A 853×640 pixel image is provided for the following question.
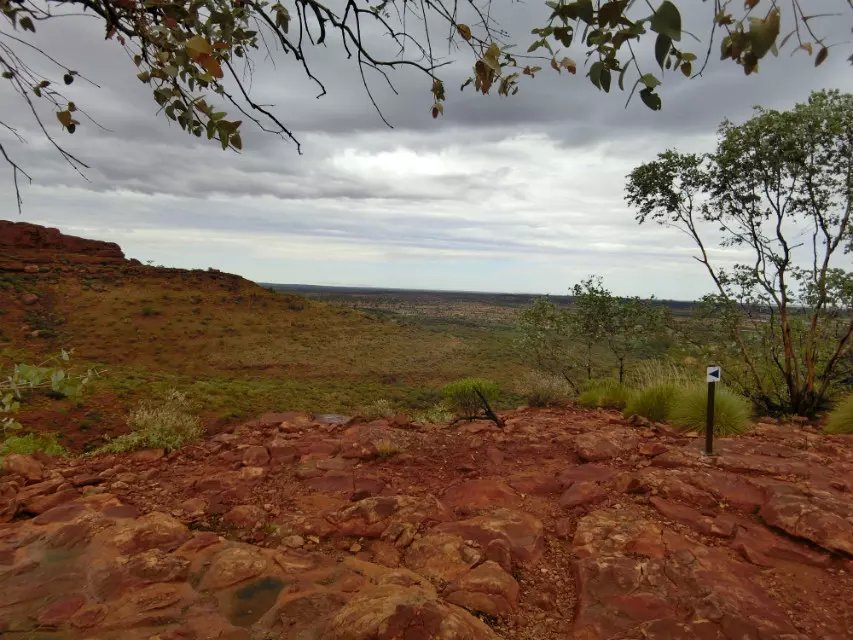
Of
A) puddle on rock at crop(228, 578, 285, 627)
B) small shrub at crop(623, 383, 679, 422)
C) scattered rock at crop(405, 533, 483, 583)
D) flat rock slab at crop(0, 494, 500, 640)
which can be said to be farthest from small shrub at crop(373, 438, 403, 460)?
small shrub at crop(623, 383, 679, 422)

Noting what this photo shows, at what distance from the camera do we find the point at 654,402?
8219mm

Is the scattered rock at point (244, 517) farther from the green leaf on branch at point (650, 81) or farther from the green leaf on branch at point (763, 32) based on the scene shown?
the green leaf on branch at point (763, 32)

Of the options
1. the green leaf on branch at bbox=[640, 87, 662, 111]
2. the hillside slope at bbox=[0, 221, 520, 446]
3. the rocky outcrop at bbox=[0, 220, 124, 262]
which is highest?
the rocky outcrop at bbox=[0, 220, 124, 262]

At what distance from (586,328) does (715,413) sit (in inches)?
350

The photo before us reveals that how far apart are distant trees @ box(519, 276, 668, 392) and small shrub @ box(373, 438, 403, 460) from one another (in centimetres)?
835

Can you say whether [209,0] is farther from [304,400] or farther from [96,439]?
[304,400]

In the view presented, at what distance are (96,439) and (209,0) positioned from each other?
12.2 meters

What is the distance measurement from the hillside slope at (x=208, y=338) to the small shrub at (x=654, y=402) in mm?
12089

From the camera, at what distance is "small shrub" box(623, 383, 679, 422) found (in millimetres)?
8031

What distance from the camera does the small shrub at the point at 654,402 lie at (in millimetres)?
8031

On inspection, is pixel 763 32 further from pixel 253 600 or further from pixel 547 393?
pixel 547 393

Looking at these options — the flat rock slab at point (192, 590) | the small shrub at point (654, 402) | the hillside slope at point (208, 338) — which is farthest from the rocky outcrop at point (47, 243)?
the small shrub at point (654, 402)

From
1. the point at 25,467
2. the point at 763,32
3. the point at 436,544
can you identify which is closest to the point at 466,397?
the point at 436,544

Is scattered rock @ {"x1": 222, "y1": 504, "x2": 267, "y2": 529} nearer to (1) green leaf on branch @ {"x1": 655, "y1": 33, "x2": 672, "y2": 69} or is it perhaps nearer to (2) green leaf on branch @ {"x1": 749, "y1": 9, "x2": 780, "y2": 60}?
(1) green leaf on branch @ {"x1": 655, "y1": 33, "x2": 672, "y2": 69}
